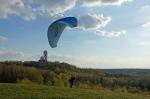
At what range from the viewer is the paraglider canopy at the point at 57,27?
94.5 feet

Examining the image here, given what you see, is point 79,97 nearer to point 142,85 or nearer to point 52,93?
point 52,93

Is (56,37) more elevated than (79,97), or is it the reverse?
(56,37)

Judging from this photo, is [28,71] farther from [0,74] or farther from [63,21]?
[63,21]

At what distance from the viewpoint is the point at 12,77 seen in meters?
96.6

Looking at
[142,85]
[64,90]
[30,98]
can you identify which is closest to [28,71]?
[142,85]

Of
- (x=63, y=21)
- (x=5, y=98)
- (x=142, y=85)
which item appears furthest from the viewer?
(x=142, y=85)

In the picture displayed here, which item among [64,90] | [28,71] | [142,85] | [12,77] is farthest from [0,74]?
[64,90]

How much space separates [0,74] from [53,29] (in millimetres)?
68127

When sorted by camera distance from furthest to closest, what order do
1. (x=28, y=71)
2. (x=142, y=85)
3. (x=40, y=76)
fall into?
(x=142, y=85) → (x=28, y=71) → (x=40, y=76)

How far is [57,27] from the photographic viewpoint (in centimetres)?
2962

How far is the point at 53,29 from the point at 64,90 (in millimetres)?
6689

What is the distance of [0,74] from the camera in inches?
3760

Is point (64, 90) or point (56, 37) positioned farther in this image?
point (64, 90)

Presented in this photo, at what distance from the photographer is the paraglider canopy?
2881cm
